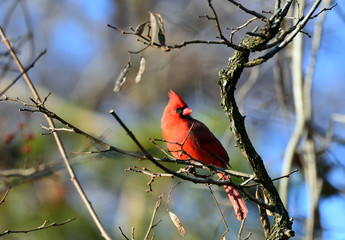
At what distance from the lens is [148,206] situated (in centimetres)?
604

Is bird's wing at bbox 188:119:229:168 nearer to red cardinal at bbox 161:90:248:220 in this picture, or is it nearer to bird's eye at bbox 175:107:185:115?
red cardinal at bbox 161:90:248:220

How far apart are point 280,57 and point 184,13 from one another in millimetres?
1130

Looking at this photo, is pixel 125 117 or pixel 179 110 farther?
pixel 125 117

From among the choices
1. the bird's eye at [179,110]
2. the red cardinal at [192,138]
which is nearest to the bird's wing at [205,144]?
the red cardinal at [192,138]

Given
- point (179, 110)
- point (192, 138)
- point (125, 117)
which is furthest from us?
Answer: point (125, 117)

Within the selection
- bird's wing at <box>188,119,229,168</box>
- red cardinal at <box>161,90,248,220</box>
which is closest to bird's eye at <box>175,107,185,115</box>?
red cardinal at <box>161,90,248,220</box>

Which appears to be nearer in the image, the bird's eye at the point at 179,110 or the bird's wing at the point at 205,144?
the bird's wing at the point at 205,144

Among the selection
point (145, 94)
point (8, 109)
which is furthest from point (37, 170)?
point (145, 94)

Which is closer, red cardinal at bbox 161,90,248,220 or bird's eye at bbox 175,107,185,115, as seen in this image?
red cardinal at bbox 161,90,248,220

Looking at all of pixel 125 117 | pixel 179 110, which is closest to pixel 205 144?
pixel 179 110

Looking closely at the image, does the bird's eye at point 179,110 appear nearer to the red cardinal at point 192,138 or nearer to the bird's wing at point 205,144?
the red cardinal at point 192,138

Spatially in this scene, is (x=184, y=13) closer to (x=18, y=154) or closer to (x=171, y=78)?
(x=18, y=154)

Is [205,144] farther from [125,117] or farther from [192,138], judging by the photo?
[125,117]

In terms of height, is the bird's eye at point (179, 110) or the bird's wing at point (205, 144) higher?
the bird's eye at point (179, 110)
